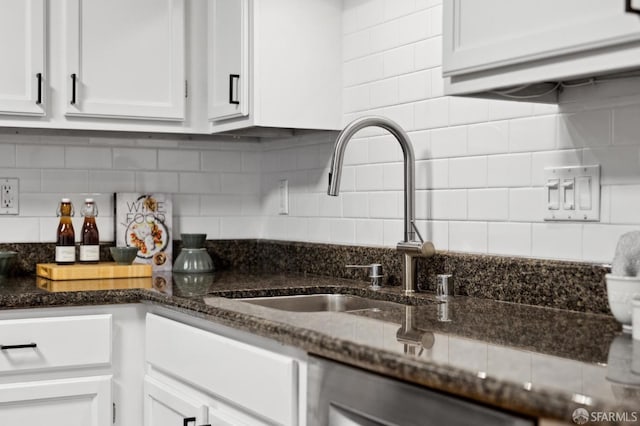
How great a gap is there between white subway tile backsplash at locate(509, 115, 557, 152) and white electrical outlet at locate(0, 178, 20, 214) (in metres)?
1.78

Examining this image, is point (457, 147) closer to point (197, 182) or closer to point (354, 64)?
point (354, 64)

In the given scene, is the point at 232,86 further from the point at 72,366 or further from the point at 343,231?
the point at 72,366

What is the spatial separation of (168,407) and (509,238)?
1013 millimetres

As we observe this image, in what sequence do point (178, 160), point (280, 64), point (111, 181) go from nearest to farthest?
1. point (280, 64)
2. point (111, 181)
3. point (178, 160)

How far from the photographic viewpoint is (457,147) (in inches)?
89.0

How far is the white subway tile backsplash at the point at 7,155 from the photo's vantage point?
2.93 m

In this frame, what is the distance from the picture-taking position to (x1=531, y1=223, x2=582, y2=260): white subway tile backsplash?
1.89 meters

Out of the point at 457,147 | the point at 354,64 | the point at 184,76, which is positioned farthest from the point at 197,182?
the point at 457,147

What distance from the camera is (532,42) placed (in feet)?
5.05

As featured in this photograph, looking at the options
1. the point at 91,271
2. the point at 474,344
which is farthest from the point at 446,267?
the point at 91,271

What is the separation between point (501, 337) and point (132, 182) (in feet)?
6.60

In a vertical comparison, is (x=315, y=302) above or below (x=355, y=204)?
below

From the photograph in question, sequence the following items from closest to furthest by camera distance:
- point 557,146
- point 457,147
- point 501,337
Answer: point 501,337 → point 557,146 → point 457,147

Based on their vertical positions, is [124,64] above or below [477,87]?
above
